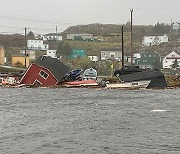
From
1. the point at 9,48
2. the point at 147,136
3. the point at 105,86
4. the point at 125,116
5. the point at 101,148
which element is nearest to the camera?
the point at 101,148

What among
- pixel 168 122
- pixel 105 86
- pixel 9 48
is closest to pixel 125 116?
pixel 168 122

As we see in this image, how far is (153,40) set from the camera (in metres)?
188

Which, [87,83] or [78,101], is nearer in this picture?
[78,101]

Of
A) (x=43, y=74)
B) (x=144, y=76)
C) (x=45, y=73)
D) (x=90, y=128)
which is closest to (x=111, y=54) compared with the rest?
Result: (x=43, y=74)

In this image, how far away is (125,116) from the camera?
85.5ft

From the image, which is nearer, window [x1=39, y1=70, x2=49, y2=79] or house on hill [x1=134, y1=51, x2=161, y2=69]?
window [x1=39, y1=70, x2=49, y2=79]

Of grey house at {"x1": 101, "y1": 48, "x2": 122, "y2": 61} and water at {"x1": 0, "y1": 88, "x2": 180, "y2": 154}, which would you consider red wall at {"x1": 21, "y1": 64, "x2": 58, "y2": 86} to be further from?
grey house at {"x1": 101, "y1": 48, "x2": 122, "y2": 61}

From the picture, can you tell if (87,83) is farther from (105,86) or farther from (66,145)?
(66,145)

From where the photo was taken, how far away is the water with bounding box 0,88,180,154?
1736cm

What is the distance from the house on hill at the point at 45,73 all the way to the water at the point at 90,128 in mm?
19661

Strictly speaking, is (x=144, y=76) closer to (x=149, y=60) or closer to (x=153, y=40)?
(x=149, y=60)

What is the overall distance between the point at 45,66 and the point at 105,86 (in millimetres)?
7580

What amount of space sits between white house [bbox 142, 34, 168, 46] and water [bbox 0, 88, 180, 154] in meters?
153

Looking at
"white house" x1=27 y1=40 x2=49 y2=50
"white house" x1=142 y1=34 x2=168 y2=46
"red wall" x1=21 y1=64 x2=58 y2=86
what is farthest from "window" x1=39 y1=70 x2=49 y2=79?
"white house" x1=142 y1=34 x2=168 y2=46
